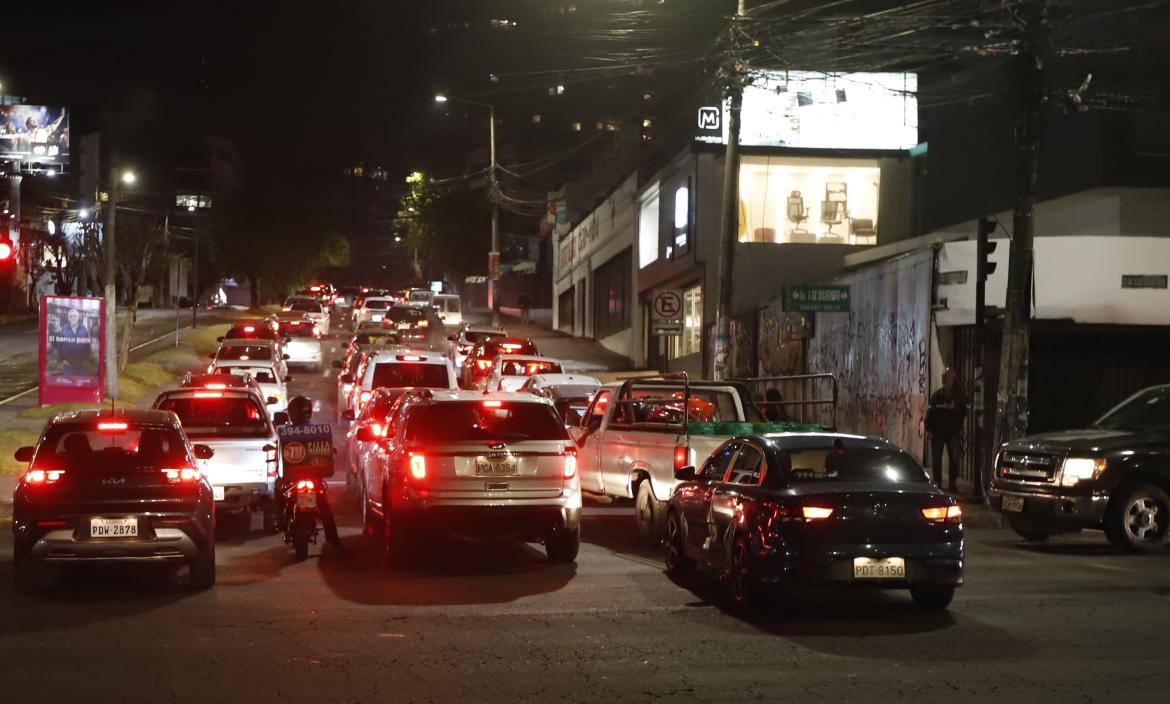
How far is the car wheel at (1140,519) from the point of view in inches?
581

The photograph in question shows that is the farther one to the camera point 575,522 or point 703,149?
point 703,149

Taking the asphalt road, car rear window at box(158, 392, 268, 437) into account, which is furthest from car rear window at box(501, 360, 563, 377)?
the asphalt road

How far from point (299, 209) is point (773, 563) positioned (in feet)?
268

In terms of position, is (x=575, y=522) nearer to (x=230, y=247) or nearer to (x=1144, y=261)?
(x=1144, y=261)

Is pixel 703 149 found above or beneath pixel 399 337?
above

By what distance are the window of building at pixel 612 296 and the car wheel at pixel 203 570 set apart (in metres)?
36.9

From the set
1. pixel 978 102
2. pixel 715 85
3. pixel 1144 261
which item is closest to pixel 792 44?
pixel 715 85

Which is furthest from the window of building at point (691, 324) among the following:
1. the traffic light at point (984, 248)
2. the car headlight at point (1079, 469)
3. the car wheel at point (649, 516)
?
the car headlight at point (1079, 469)

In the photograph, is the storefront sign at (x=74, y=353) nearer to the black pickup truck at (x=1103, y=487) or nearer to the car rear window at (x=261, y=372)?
the car rear window at (x=261, y=372)

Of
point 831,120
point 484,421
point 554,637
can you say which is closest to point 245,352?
point 831,120

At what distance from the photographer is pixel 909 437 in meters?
23.2

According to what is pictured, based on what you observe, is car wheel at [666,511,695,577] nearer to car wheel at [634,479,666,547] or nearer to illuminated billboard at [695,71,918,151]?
car wheel at [634,479,666,547]

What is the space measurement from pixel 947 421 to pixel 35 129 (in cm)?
7358

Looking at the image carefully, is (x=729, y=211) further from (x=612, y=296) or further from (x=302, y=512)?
(x=612, y=296)
